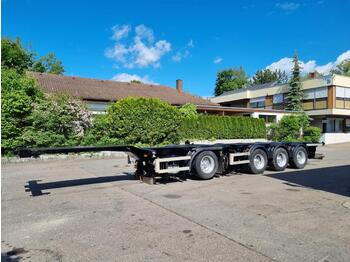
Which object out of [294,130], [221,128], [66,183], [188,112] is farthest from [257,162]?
[294,130]

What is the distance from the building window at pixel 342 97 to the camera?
3672 cm

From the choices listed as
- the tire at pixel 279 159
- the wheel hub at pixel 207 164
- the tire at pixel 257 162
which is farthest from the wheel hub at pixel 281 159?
the wheel hub at pixel 207 164

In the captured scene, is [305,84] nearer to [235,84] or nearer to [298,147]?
[298,147]

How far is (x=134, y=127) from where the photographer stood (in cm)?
2128

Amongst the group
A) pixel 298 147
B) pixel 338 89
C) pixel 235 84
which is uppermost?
pixel 235 84

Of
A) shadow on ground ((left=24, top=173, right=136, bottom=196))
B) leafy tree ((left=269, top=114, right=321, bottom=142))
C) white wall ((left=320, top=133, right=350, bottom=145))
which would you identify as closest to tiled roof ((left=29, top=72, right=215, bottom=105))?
leafy tree ((left=269, top=114, right=321, bottom=142))

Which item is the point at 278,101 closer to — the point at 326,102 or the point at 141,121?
the point at 326,102

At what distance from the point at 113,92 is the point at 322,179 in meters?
24.0

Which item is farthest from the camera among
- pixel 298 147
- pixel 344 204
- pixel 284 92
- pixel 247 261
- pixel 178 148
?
pixel 284 92

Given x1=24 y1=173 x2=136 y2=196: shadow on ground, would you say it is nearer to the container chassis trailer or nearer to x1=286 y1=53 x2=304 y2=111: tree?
the container chassis trailer

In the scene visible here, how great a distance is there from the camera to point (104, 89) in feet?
106

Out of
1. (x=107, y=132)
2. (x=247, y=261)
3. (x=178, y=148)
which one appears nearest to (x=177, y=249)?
(x=247, y=261)

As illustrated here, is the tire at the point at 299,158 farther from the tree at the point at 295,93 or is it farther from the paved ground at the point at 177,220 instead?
the tree at the point at 295,93

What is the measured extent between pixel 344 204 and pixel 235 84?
70632mm
